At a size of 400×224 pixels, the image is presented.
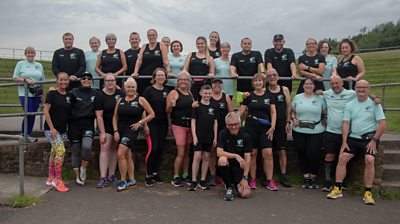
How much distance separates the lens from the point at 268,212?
5.33 metres

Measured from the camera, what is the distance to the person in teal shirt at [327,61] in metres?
7.50

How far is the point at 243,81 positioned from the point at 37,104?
375cm

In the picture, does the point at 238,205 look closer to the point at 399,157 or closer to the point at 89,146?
the point at 89,146

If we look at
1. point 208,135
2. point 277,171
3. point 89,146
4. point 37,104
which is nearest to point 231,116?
point 208,135

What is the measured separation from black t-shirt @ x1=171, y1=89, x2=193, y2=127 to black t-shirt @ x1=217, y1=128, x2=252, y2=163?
715mm

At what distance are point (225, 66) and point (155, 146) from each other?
1970 millimetres

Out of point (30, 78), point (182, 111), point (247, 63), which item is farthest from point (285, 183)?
point (30, 78)

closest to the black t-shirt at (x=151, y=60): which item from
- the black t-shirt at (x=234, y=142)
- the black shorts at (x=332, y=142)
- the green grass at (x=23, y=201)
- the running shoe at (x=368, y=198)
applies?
the black t-shirt at (x=234, y=142)

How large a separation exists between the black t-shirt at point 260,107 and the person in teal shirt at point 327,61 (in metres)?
1.54

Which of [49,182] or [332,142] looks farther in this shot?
Result: [332,142]

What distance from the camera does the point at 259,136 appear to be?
658 cm

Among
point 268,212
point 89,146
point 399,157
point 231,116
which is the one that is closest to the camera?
point 268,212

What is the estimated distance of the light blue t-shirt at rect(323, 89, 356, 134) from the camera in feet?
21.1

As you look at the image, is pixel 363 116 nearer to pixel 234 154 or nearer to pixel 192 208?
pixel 234 154
